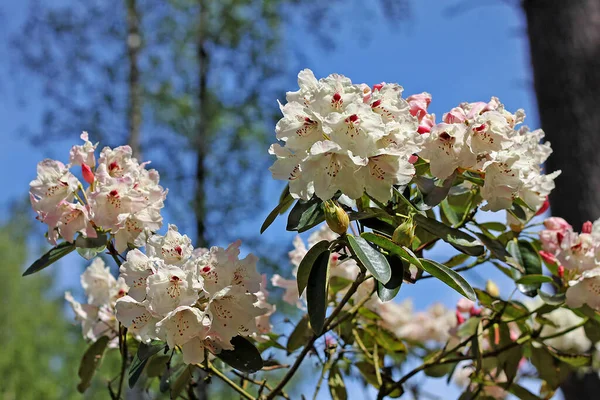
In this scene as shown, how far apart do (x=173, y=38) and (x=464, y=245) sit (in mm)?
4012

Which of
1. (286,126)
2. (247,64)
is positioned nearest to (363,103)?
(286,126)

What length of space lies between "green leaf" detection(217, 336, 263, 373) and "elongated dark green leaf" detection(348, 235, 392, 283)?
6.4 inches

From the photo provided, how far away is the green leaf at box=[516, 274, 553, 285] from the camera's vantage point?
0.79 m

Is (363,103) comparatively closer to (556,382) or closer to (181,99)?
(556,382)

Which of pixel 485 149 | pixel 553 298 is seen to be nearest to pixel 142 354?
pixel 485 149

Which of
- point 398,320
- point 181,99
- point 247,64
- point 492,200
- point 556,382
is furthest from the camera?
point 181,99

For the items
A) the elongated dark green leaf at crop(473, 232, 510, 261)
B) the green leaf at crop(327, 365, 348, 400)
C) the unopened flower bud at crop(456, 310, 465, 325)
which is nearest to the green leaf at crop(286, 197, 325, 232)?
the elongated dark green leaf at crop(473, 232, 510, 261)

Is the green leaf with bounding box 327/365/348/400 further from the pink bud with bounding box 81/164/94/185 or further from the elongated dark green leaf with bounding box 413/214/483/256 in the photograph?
the pink bud with bounding box 81/164/94/185

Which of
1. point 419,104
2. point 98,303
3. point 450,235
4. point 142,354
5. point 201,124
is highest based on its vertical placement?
point 201,124

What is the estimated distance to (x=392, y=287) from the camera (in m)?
0.61

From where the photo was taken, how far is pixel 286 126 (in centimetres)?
59

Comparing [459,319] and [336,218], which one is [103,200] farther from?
[459,319]

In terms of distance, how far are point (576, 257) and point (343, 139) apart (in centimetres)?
43

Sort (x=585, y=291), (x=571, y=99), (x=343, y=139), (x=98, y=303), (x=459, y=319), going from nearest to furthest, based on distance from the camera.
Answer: (x=343, y=139) < (x=585, y=291) < (x=98, y=303) < (x=459, y=319) < (x=571, y=99)
